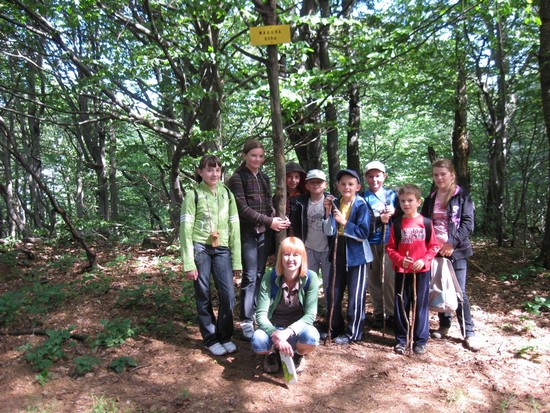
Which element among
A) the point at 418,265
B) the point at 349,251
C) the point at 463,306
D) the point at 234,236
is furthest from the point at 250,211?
the point at 463,306

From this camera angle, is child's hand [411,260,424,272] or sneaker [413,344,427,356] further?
sneaker [413,344,427,356]

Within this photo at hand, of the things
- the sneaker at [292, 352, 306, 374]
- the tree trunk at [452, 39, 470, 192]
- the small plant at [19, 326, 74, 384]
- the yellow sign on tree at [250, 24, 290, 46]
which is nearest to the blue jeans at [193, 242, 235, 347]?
the sneaker at [292, 352, 306, 374]

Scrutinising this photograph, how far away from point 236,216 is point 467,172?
7891mm

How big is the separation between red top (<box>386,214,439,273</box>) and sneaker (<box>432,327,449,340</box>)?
3.27ft

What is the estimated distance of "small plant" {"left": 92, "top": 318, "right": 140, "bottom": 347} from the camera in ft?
12.7

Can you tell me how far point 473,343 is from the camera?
12.9 ft

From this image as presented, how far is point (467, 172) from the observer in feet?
31.3

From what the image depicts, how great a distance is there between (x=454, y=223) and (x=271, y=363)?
235 centimetres

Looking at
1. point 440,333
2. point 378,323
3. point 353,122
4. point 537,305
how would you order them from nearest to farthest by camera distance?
point 440,333 < point 378,323 < point 537,305 < point 353,122

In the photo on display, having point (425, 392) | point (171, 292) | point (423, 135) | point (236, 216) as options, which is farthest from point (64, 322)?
point (423, 135)

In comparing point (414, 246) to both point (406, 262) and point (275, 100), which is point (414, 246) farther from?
point (275, 100)

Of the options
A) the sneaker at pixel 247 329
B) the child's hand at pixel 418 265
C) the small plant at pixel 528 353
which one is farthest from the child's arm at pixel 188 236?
the small plant at pixel 528 353

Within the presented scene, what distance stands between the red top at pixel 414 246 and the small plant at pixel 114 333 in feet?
9.68

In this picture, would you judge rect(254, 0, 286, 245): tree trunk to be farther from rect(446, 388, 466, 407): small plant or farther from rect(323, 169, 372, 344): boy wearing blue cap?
rect(446, 388, 466, 407): small plant
